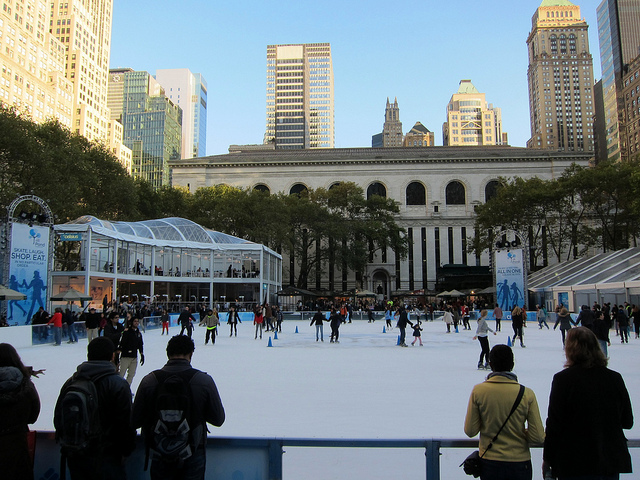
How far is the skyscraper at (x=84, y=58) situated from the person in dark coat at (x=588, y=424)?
120 meters

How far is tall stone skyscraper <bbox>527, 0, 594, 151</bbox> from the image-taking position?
147625 mm

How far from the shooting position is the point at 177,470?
3.50 meters

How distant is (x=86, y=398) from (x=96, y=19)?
14999 centimetres

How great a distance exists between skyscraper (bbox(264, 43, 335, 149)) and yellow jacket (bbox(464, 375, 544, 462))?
147546mm

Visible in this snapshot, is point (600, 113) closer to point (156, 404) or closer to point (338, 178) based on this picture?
point (338, 178)

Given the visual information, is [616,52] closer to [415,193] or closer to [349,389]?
[415,193]

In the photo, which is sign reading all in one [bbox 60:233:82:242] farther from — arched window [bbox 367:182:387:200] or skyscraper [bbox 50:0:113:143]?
skyscraper [bbox 50:0:113:143]

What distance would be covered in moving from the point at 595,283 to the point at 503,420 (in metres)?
30.8

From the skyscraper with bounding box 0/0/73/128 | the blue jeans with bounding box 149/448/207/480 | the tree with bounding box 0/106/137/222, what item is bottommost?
the blue jeans with bounding box 149/448/207/480

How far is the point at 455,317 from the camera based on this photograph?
28.2 m

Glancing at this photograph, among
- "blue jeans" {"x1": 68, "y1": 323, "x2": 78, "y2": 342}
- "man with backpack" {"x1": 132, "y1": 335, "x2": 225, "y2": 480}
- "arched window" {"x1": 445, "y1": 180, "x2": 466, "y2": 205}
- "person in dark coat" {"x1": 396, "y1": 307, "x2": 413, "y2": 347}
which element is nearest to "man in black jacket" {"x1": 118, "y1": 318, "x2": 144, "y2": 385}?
"man with backpack" {"x1": 132, "y1": 335, "x2": 225, "y2": 480}

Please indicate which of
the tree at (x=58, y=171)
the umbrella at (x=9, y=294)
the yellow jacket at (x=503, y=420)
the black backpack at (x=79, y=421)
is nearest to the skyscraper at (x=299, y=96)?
the tree at (x=58, y=171)

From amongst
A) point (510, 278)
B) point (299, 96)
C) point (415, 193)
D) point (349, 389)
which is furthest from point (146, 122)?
point (349, 389)

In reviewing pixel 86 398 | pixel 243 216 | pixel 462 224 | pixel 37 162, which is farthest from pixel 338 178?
pixel 86 398
